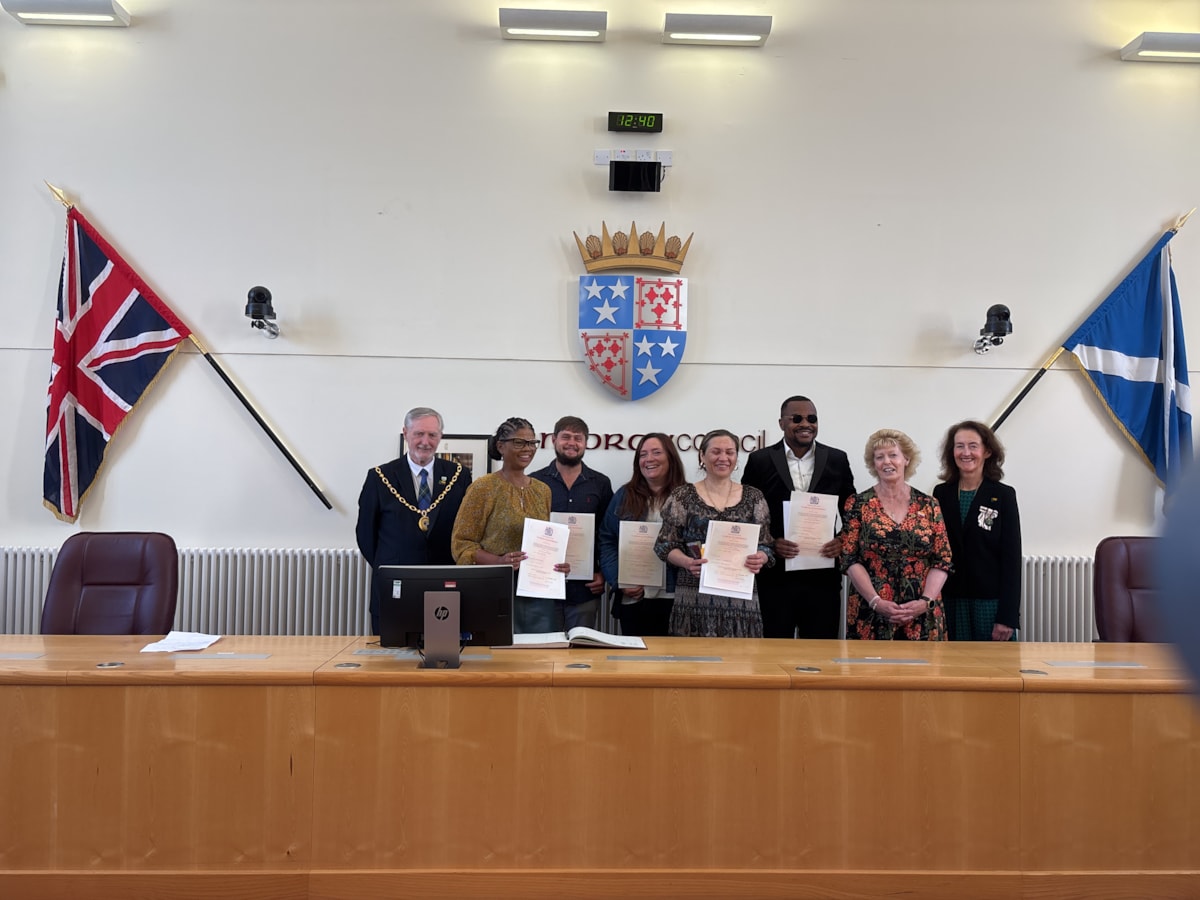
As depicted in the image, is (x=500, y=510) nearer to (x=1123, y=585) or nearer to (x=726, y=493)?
(x=726, y=493)

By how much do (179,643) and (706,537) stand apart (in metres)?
2.05

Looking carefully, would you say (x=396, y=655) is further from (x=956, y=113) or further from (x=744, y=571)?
(x=956, y=113)

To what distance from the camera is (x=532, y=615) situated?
4309mm

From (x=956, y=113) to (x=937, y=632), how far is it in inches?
134

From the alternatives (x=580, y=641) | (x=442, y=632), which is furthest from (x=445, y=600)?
(x=580, y=641)

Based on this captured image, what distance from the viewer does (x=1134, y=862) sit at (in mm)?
2783

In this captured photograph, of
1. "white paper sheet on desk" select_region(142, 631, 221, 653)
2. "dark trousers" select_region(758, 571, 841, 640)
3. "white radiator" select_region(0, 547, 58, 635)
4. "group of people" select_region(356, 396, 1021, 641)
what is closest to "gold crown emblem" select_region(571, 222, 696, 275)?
"group of people" select_region(356, 396, 1021, 641)

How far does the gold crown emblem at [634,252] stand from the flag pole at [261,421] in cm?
204

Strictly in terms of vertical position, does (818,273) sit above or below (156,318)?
above

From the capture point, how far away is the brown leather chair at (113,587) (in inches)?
154

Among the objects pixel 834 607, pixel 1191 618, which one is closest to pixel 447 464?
pixel 834 607

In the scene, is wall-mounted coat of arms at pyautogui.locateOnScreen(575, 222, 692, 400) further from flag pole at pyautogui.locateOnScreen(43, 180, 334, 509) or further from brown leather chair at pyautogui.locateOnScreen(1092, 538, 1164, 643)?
brown leather chair at pyautogui.locateOnScreen(1092, 538, 1164, 643)

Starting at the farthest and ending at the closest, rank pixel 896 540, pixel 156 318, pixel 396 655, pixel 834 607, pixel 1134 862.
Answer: pixel 156 318 → pixel 834 607 → pixel 896 540 → pixel 396 655 → pixel 1134 862

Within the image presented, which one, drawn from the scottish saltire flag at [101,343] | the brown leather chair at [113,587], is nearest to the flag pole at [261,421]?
the scottish saltire flag at [101,343]
